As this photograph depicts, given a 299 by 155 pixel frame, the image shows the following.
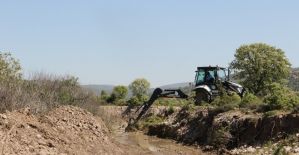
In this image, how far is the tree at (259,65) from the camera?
5721cm

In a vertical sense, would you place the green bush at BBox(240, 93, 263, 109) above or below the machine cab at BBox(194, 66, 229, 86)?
below

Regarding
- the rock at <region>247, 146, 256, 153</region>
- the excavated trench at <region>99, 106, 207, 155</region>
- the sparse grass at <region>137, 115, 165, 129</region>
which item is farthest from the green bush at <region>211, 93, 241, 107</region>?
the rock at <region>247, 146, 256, 153</region>

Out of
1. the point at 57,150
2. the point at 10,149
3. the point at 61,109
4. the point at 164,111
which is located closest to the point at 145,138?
the point at 164,111

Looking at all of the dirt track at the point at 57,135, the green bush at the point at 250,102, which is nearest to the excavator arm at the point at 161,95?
the green bush at the point at 250,102

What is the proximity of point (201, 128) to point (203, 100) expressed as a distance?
6085 mm

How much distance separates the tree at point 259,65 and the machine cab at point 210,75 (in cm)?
2185

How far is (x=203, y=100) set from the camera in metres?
35.6

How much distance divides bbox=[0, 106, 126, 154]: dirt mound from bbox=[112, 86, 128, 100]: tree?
44575mm

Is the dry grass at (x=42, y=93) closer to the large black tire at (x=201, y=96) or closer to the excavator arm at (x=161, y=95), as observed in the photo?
the excavator arm at (x=161, y=95)

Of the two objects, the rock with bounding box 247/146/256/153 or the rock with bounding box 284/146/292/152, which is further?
the rock with bounding box 247/146/256/153

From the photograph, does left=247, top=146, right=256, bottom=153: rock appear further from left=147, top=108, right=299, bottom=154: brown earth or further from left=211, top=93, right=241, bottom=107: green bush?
left=211, top=93, right=241, bottom=107: green bush

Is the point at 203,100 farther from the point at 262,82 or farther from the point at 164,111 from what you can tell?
the point at 262,82

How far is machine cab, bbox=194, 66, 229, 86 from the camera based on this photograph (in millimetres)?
34406

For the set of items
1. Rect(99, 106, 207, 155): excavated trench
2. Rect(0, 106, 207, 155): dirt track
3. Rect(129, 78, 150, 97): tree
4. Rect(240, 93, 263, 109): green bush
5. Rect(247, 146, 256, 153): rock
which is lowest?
Rect(99, 106, 207, 155): excavated trench
